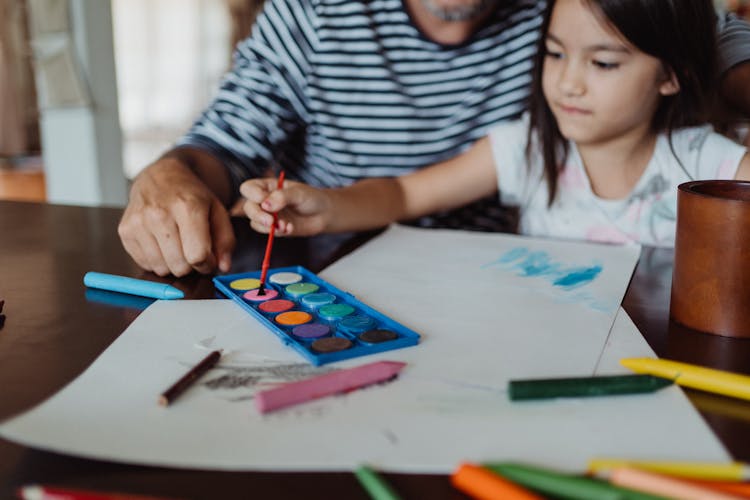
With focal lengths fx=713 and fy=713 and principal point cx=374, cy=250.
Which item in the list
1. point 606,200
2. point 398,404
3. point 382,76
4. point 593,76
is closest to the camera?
point 398,404

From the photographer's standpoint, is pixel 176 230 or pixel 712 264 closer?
pixel 712 264

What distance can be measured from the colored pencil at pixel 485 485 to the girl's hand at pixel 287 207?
1.52 ft

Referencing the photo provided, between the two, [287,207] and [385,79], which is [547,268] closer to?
[287,207]

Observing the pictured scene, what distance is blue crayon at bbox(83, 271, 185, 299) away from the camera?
668mm

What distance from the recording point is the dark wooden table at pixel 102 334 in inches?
14.8

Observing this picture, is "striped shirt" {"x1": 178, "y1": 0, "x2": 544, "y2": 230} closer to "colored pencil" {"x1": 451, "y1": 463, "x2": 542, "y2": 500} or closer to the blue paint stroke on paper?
the blue paint stroke on paper

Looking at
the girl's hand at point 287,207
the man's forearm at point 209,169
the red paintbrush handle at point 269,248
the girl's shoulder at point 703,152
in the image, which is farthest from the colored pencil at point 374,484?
the girl's shoulder at point 703,152

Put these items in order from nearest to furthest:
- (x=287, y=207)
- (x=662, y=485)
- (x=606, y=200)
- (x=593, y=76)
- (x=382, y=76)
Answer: (x=662, y=485), (x=287, y=207), (x=593, y=76), (x=606, y=200), (x=382, y=76)

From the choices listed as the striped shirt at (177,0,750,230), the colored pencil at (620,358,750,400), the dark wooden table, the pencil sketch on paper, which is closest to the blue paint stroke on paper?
the dark wooden table

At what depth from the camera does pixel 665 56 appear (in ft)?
3.29

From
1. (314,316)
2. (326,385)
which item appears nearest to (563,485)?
(326,385)

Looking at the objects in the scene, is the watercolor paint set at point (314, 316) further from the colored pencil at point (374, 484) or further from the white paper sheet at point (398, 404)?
the colored pencil at point (374, 484)

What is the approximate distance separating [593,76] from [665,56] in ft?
0.36

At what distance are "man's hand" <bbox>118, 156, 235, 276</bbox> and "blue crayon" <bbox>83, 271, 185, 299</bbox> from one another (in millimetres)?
49
